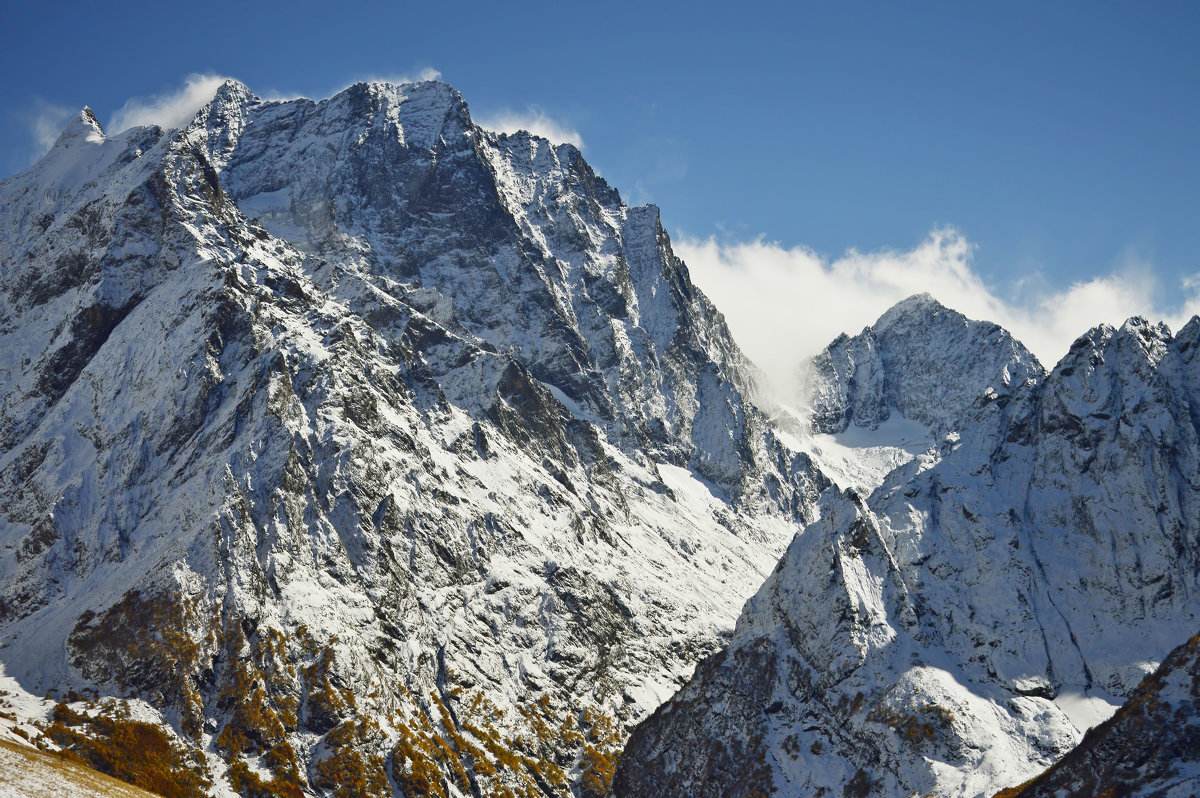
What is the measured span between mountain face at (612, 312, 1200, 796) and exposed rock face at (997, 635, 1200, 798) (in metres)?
25.9

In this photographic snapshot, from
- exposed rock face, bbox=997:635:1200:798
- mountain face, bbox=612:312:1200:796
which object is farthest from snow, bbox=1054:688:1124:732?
exposed rock face, bbox=997:635:1200:798

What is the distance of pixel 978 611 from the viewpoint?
158m

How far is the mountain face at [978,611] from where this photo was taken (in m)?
146

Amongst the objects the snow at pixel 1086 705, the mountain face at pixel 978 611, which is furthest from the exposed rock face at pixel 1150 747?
the snow at pixel 1086 705

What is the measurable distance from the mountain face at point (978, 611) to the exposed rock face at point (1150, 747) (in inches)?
1019

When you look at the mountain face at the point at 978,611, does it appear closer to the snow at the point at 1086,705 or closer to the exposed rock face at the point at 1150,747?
the snow at the point at 1086,705

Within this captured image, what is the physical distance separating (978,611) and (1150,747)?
174 feet

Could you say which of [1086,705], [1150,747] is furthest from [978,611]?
[1150,747]

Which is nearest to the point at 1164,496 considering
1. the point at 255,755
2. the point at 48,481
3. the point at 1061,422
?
the point at 1061,422

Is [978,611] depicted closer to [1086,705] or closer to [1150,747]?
[1086,705]

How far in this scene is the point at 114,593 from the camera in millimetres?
177375

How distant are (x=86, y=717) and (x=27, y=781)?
46493 millimetres

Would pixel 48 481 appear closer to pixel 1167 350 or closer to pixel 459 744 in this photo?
pixel 459 744

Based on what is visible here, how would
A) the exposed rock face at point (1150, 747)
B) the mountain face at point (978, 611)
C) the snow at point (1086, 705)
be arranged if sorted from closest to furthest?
the exposed rock face at point (1150, 747) → the snow at point (1086, 705) → the mountain face at point (978, 611)
